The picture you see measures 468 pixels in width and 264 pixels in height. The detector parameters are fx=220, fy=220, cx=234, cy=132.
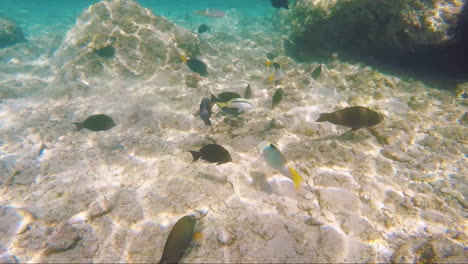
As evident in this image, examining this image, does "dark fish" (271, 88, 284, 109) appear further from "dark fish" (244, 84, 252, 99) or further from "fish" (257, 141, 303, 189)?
"fish" (257, 141, 303, 189)

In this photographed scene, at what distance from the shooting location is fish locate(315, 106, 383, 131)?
3381 mm

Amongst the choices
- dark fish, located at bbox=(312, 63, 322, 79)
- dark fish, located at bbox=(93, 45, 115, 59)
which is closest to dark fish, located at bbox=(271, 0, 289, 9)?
dark fish, located at bbox=(312, 63, 322, 79)

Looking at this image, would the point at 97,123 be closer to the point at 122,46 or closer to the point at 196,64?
the point at 196,64

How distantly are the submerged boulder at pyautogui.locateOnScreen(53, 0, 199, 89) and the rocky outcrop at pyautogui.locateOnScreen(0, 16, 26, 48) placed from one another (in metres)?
8.36

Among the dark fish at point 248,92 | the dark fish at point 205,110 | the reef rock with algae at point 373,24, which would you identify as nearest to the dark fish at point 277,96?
the dark fish at point 248,92

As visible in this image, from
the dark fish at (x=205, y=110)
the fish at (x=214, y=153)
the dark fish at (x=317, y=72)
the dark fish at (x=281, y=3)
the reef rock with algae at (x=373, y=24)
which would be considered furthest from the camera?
the dark fish at (x=281, y=3)

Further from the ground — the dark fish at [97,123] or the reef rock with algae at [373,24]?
the reef rock with algae at [373,24]

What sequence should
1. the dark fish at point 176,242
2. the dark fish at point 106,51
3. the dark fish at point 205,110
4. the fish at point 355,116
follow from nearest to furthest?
the dark fish at point 176,242, the fish at point 355,116, the dark fish at point 205,110, the dark fish at point 106,51

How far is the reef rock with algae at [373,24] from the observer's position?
214 inches

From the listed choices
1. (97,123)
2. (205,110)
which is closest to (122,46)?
(97,123)

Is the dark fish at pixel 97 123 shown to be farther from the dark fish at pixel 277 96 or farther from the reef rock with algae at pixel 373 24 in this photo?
the reef rock with algae at pixel 373 24

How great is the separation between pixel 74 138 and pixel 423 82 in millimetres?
8781

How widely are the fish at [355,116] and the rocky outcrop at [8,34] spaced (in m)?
17.1

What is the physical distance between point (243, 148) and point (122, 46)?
18.8 feet
